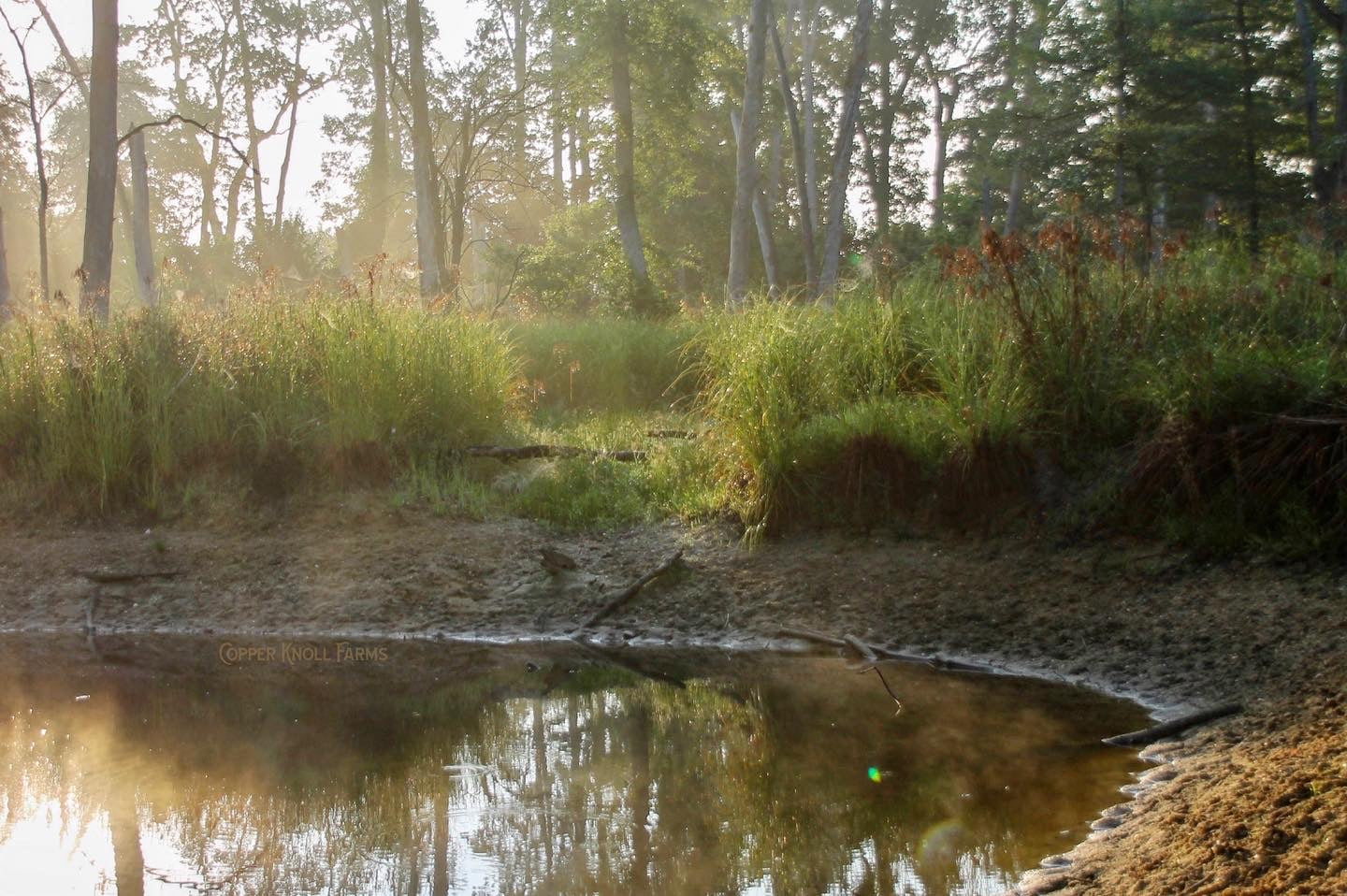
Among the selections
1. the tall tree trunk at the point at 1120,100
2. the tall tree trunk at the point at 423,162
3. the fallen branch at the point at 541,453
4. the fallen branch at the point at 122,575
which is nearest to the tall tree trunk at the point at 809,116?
the tall tree trunk at the point at 1120,100

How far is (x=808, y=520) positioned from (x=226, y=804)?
4296mm

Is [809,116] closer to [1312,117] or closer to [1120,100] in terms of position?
[1120,100]

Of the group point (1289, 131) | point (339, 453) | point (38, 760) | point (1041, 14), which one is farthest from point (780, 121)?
point (38, 760)

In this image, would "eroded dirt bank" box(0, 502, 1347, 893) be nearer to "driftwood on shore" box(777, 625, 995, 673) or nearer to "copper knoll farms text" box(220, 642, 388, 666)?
"driftwood on shore" box(777, 625, 995, 673)

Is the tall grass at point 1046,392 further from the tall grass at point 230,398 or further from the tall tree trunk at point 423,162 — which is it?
the tall tree trunk at point 423,162

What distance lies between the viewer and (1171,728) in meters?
5.03

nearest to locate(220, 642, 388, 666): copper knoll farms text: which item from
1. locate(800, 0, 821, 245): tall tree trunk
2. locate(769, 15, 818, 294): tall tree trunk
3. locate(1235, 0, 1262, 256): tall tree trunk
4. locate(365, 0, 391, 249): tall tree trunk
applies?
locate(769, 15, 818, 294): tall tree trunk

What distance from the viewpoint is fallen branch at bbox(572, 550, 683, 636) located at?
7535 millimetres

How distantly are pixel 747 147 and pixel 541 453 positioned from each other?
11.1 m

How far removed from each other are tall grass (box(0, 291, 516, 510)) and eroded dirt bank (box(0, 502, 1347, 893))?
511mm

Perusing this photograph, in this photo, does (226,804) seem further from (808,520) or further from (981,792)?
(808,520)

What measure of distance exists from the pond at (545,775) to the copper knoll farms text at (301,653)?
0.38ft

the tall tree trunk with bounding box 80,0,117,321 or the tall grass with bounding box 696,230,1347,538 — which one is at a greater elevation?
the tall tree trunk with bounding box 80,0,117,321

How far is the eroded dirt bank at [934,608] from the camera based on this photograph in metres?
3.59
